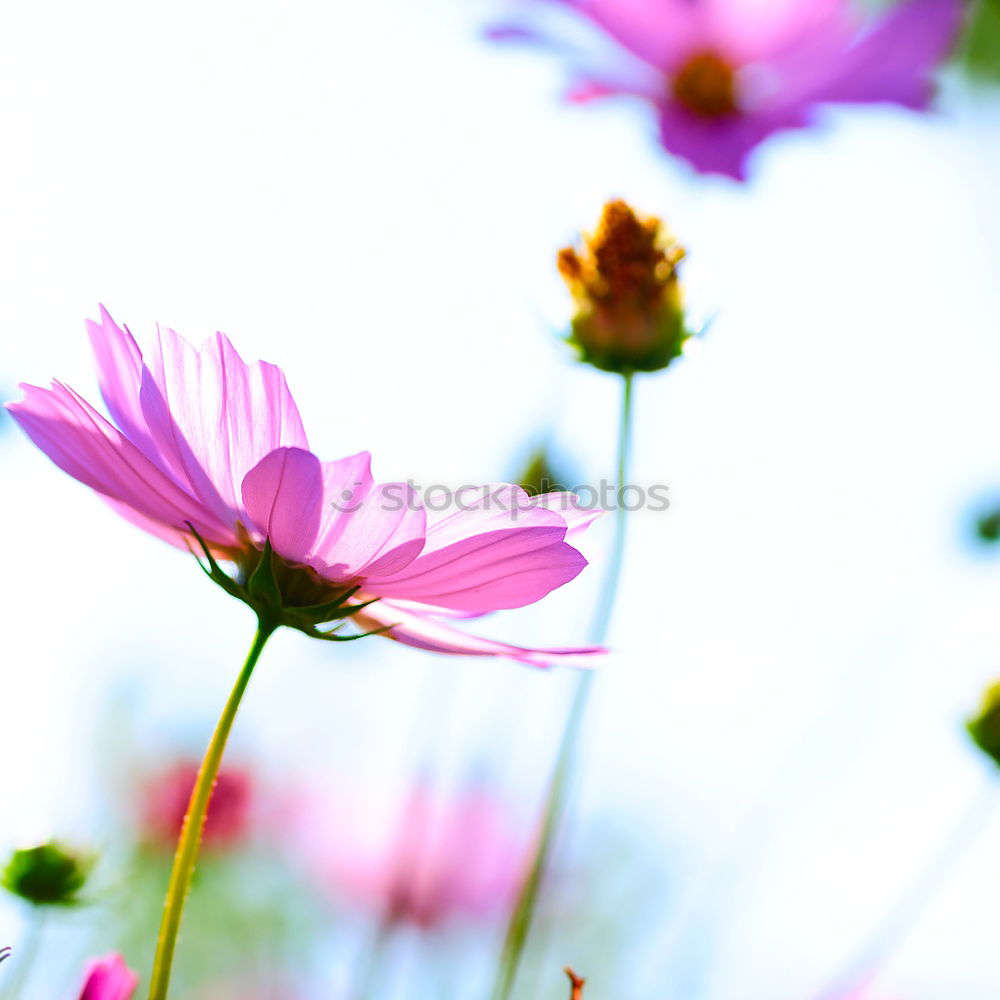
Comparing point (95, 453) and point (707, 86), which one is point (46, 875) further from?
point (707, 86)

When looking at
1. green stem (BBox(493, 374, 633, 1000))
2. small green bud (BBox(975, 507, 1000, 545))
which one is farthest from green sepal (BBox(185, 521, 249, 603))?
small green bud (BBox(975, 507, 1000, 545))

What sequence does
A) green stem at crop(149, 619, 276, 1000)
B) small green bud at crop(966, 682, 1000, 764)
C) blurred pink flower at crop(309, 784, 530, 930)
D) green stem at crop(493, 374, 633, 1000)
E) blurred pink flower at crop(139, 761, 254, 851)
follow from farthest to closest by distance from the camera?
1. blurred pink flower at crop(139, 761, 254, 851)
2. blurred pink flower at crop(309, 784, 530, 930)
3. small green bud at crop(966, 682, 1000, 764)
4. green stem at crop(493, 374, 633, 1000)
5. green stem at crop(149, 619, 276, 1000)

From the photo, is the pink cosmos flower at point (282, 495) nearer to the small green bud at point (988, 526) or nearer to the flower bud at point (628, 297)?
the flower bud at point (628, 297)

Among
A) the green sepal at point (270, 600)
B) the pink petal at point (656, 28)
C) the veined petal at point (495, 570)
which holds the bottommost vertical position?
the green sepal at point (270, 600)

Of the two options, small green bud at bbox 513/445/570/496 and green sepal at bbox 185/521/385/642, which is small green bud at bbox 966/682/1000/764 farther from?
green sepal at bbox 185/521/385/642

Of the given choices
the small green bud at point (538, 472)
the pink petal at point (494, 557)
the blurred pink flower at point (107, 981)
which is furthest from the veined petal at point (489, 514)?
the small green bud at point (538, 472)

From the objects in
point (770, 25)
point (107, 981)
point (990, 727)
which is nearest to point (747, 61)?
point (770, 25)
